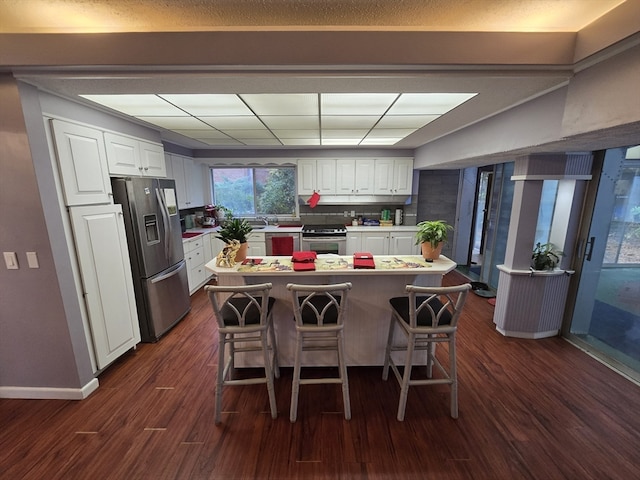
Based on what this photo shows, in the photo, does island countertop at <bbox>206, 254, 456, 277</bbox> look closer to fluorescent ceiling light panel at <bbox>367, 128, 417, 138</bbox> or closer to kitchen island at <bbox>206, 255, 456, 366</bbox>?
kitchen island at <bbox>206, 255, 456, 366</bbox>

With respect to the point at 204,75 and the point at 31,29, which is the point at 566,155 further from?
the point at 31,29

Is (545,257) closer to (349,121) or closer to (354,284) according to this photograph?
(354,284)

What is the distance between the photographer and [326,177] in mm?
4984

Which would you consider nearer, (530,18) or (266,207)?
(530,18)

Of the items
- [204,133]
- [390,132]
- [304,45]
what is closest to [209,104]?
[304,45]

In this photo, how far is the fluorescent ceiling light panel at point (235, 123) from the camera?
2.64 metres

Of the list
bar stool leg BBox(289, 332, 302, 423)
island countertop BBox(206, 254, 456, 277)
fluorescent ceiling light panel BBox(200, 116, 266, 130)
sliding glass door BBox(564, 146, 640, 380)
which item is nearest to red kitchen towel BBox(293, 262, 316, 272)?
island countertop BBox(206, 254, 456, 277)

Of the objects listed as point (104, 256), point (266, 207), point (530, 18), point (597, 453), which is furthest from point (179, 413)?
point (266, 207)

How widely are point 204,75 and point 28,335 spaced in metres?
2.37

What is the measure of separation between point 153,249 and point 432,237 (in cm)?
283

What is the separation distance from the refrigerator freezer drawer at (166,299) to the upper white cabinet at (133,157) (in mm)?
1131

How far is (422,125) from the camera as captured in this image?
2914mm

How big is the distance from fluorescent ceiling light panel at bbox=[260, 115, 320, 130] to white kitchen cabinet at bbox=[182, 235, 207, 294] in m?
2.17

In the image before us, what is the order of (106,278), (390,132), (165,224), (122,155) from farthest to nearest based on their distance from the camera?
(390,132) < (165,224) < (122,155) < (106,278)
